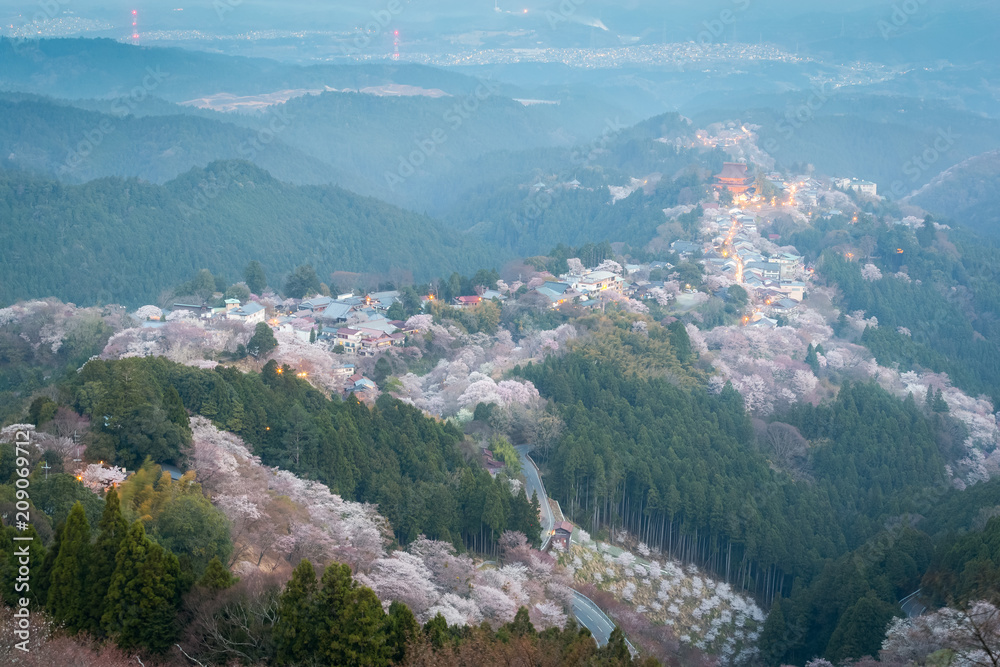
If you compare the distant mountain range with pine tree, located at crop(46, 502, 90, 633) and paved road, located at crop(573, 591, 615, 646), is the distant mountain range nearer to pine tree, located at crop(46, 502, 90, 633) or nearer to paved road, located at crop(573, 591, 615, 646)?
paved road, located at crop(573, 591, 615, 646)

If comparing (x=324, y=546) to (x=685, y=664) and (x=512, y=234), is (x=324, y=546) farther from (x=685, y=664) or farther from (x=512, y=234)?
(x=512, y=234)

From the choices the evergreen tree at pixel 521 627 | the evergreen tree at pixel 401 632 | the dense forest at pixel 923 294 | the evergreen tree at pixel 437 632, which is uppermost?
the evergreen tree at pixel 401 632

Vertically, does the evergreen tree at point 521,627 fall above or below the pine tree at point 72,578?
below

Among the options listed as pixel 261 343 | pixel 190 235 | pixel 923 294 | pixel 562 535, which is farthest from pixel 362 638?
pixel 190 235

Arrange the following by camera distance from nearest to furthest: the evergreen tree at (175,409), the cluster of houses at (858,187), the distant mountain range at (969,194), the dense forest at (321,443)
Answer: the evergreen tree at (175,409)
the dense forest at (321,443)
the cluster of houses at (858,187)
the distant mountain range at (969,194)

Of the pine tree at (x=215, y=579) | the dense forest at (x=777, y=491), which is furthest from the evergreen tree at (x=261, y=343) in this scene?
the pine tree at (x=215, y=579)

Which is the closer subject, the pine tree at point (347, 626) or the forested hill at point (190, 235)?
the pine tree at point (347, 626)

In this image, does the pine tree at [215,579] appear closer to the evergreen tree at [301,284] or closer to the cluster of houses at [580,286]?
the cluster of houses at [580,286]
